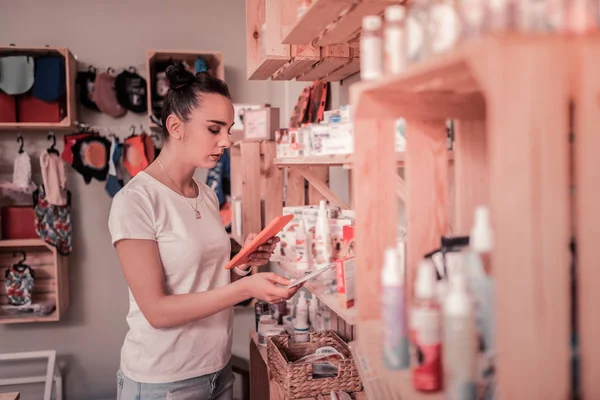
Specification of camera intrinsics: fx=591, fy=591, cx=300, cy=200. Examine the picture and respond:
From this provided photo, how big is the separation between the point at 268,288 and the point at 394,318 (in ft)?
2.83

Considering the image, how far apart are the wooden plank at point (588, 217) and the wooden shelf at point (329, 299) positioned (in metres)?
0.65

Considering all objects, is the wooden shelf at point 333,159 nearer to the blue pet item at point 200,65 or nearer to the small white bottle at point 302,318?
the small white bottle at point 302,318

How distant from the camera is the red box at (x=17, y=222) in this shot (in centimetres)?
439

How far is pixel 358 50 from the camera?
250cm

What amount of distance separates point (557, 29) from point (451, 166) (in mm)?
1150

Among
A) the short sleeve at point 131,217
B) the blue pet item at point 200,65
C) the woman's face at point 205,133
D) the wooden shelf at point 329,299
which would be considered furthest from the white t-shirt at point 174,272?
the blue pet item at point 200,65

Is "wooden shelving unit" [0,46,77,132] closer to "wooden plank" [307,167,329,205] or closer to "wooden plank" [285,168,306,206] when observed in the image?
"wooden plank" [285,168,306,206]

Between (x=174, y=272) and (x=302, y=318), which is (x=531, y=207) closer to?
(x=174, y=272)

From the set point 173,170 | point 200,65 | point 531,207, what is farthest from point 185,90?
point 200,65

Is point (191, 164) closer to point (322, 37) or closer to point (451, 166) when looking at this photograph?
point (322, 37)

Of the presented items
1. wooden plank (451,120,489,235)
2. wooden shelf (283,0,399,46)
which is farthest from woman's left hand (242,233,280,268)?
wooden plank (451,120,489,235)

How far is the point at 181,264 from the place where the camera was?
204 centimetres

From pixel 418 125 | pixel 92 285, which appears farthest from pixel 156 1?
pixel 418 125

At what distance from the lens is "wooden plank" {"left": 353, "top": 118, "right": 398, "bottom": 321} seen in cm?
127
